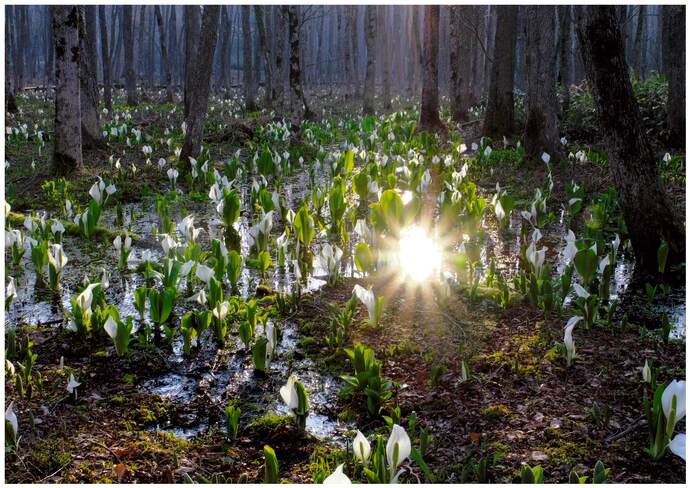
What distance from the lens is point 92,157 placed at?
9391mm

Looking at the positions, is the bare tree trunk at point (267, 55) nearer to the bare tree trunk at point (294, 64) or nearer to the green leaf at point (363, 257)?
the bare tree trunk at point (294, 64)

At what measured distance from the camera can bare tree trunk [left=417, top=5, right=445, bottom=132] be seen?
39.1 ft

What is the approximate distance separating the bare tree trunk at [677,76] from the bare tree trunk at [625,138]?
537cm

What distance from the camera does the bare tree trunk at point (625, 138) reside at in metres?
4.21

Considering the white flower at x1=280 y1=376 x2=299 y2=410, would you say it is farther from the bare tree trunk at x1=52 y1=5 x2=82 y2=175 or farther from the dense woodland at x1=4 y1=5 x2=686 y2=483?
the bare tree trunk at x1=52 y1=5 x2=82 y2=175

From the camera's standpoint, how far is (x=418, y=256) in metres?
5.15

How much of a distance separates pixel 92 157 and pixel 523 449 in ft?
27.9

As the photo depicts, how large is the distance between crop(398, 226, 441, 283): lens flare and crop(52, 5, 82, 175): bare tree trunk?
4509 mm

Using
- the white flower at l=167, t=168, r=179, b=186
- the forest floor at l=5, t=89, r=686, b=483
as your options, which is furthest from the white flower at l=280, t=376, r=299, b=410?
the white flower at l=167, t=168, r=179, b=186

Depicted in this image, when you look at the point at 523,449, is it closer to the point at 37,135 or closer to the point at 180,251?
the point at 180,251

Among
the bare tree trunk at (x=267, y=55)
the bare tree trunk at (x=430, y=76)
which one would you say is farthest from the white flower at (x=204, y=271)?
the bare tree trunk at (x=267, y=55)

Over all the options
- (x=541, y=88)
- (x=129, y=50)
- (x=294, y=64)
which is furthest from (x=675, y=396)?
(x=129, y=50)

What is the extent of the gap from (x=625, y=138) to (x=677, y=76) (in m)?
5.50

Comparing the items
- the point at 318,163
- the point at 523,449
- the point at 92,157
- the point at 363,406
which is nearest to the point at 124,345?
the point at 363,406
